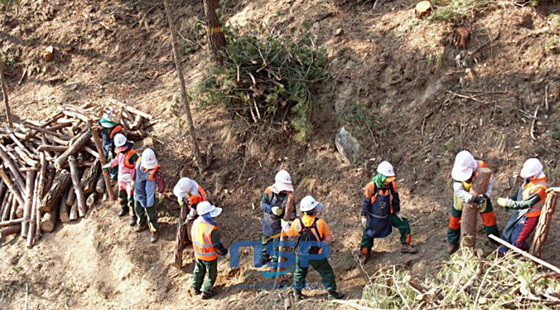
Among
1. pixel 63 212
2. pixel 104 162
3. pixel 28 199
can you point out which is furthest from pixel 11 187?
pixel 104 162

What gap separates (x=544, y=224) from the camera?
6363 mm

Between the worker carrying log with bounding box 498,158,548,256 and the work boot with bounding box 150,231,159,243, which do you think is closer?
the worker carrying log with bounding box 498,158,548,256

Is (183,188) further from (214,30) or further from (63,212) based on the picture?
(214,30)

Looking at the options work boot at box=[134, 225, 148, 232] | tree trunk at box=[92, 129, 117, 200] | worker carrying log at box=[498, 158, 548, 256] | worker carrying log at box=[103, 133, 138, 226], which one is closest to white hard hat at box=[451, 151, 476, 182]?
worker carrying log at box=[498, 158, 548, 256]

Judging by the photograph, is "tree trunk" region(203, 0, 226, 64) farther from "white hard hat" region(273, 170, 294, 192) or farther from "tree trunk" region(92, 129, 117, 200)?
"white hard hat" region(273, 170, 294, 192)

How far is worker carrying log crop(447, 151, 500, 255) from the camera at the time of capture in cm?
677

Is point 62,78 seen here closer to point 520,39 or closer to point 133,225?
point 133,225

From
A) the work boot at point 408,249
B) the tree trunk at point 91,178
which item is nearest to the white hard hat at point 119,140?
the tree trunk at point 91,178

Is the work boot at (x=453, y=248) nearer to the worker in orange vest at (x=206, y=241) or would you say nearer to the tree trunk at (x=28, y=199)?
the worker in orange vest at (x=206, y=241)

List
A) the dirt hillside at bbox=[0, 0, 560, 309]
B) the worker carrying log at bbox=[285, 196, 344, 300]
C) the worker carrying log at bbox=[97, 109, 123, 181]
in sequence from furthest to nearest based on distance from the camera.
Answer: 1. the worker carrying log at bbox=[97, 109, 123, 181]
2. the dirt hillside at bbox=[0, 0, 560, 309]
3. the worker carrying log at bbox=[285, 196, 344, 300]

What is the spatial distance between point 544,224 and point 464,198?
102cm

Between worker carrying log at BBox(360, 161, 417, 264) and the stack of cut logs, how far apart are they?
5.41m

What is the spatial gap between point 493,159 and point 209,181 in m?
5.43

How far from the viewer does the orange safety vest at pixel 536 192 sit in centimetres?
649
